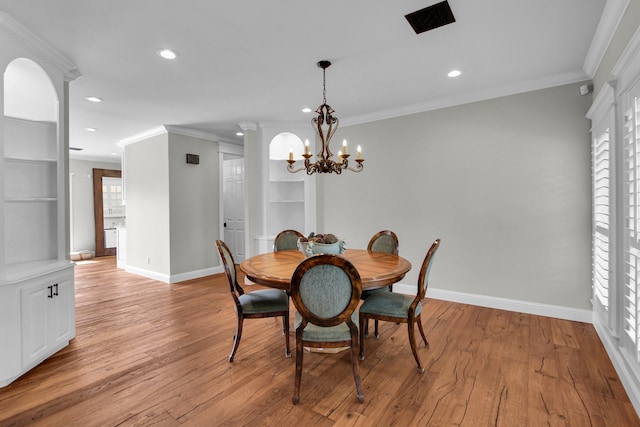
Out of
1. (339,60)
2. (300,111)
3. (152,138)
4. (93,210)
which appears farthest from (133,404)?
(93,210)

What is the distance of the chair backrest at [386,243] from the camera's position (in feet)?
10.8

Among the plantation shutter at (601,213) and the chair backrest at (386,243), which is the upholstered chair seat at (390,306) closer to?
the chair backrest at (386,243)

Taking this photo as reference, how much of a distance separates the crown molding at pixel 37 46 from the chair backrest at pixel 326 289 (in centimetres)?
262

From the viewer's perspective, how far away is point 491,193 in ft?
12.1

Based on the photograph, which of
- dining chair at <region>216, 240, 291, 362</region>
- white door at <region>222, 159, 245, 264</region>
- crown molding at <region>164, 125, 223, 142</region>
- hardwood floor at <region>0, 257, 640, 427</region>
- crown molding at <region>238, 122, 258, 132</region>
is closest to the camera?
hardwood floor at <region>0, 257, 640, 427</region>

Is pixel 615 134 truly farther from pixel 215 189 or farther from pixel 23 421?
pixel 215 189

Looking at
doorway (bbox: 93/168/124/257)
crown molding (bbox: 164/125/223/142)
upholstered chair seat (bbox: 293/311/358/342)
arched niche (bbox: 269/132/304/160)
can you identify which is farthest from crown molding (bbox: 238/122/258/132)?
doorway (bbox: 93/168/124/257)

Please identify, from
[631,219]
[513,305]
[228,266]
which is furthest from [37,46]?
[513,305]

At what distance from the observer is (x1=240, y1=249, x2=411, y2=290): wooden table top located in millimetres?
2105

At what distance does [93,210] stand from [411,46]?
28.4ft

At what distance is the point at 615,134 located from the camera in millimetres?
2285

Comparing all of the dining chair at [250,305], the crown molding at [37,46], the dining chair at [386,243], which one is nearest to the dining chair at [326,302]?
the dining chair at [250,305]

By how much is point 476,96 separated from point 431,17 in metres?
1.87

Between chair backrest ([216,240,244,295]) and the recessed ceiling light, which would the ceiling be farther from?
chair backrest ([216,240,244,295])
